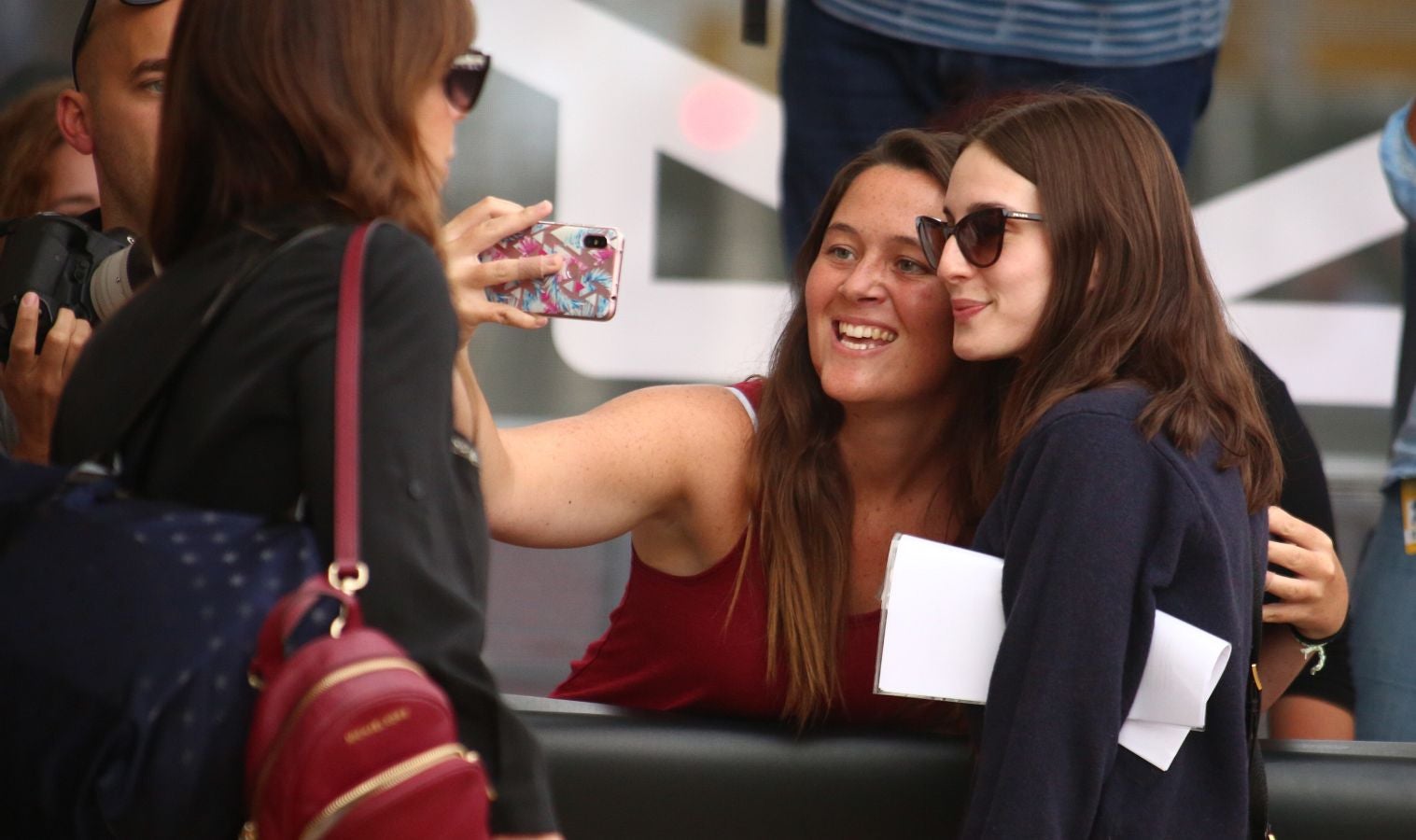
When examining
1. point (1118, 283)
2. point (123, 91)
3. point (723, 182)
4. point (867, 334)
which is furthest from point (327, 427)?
point (723, 182)

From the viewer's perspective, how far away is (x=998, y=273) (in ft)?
7.54

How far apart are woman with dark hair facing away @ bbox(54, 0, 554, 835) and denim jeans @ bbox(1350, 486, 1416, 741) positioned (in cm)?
190

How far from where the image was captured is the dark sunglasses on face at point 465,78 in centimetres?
173

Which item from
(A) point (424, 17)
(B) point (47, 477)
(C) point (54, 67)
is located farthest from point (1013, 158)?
(C) point (54, 67)

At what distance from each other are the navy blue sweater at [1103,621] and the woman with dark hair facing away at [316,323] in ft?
2.12

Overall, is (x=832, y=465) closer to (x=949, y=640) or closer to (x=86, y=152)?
(x=949, y=640)

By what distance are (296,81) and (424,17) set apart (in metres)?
0.14

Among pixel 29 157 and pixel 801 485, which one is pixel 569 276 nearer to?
pixel 801 485

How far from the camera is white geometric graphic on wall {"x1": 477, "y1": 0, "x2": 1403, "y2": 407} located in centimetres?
450

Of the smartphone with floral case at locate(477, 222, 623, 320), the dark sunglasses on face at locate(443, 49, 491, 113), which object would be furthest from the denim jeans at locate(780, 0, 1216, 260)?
the dark sunglasses on face at locate(443, 49, 491, 113)

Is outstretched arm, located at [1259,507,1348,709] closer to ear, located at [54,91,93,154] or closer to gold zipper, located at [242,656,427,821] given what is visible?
gold zipper, located at [242,656,427,821]

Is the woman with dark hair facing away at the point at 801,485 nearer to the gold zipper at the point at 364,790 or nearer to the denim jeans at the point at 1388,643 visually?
the denim jeans at the point at 1388,643

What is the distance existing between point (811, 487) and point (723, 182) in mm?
2039

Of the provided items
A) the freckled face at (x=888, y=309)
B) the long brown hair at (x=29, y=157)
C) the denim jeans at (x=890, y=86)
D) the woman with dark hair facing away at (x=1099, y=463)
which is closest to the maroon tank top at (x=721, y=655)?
the freckled face at (x=888, y=309)
